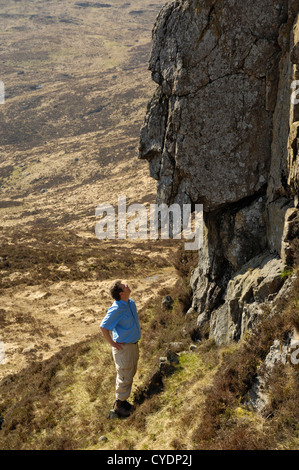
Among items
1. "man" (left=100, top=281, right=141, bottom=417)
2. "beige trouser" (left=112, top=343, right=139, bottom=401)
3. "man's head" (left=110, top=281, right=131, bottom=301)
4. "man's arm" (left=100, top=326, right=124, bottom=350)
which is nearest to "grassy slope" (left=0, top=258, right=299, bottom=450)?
"beige trouser" (left=112, top=343, right=139, bottom=401)

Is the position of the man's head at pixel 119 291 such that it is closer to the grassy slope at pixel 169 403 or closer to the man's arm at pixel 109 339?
the man's arm at pixel 109 339

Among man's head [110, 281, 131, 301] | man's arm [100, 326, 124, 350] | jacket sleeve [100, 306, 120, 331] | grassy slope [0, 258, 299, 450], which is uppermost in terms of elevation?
man's head [110, 281, 131, 301]

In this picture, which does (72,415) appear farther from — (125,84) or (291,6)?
(125,84)

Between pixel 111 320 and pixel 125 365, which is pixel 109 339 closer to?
pixel 111 320

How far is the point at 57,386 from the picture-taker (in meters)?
11.3

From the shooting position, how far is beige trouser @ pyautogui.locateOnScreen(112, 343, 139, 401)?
7918 mm

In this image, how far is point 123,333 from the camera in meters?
7.75

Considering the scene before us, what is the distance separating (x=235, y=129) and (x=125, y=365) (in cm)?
642

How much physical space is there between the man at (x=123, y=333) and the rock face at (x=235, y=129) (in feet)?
9.14

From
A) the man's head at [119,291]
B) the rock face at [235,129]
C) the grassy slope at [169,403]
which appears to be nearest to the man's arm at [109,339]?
the man's head at [119,291]

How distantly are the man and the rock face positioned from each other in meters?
2.78

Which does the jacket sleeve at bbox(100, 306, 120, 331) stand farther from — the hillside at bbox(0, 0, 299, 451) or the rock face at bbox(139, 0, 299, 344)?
the rock face at bbox(139, 0, 299, 344)

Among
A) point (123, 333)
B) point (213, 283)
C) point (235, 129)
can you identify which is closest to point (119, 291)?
point (123, 333)
